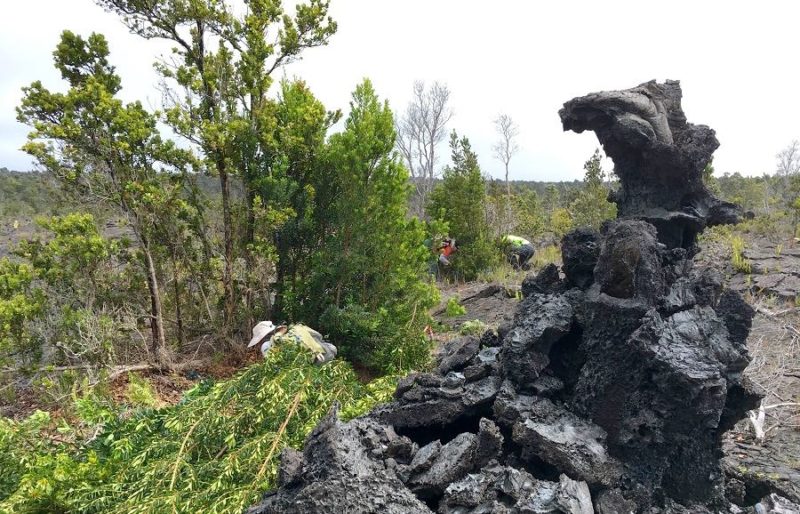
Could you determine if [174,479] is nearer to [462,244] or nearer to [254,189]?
[254,189]

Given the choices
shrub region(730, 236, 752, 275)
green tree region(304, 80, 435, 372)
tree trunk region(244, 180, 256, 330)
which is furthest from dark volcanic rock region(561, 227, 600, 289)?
shrub region(730, 236, 752, 275)

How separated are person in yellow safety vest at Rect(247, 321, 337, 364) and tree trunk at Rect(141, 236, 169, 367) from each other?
4.26 ft

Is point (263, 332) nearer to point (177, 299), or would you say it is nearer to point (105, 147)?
point (177, 299)

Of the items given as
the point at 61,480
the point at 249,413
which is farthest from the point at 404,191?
the point at 61,480

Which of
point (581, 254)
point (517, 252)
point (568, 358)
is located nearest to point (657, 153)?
point (581, 254)

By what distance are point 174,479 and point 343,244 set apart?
3424mm

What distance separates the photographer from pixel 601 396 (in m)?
2.52

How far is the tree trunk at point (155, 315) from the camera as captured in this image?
5523mm

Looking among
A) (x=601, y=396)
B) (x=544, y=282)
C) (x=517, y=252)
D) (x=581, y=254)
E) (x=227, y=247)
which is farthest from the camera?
(x=517, y=252)

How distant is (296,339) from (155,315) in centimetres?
234

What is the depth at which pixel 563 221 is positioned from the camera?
16.9 m

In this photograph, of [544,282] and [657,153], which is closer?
[657,153]

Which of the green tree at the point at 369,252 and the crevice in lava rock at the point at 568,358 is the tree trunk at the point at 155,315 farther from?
the crevice in lava rock at the point at 568,358

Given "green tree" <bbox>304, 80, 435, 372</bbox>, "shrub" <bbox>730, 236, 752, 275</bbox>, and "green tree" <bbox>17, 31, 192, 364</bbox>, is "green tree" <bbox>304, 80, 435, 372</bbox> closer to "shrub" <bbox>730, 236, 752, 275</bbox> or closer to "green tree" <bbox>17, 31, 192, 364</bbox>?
"green tree" <bbox>17, 31, 192, 364</bbox>
